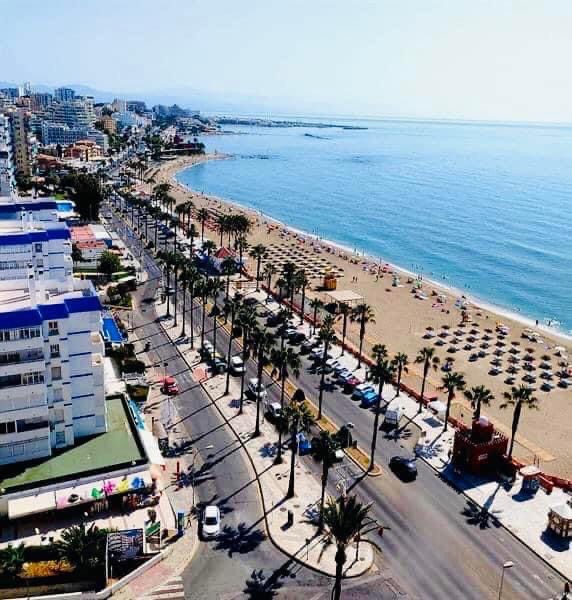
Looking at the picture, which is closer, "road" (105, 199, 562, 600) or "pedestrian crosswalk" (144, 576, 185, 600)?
"pedestrian crosswalk" (144, 576, 185, 600)

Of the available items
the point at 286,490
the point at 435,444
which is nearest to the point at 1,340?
the point at 286,490

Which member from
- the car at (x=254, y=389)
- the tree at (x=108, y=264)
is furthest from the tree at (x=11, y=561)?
the tree at (x=108, y=264)

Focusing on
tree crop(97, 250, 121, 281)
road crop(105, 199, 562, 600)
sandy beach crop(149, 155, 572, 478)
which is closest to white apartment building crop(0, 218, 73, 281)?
tree crop(97, 250, 121, 281)

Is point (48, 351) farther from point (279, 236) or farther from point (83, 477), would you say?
point (279, 236)

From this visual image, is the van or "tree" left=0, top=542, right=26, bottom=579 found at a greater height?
"tree" left=0, top=542, right=26, bottom=579

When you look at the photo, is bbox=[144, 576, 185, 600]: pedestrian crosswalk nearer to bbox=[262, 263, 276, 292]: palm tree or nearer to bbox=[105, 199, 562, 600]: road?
bbox=[105, 199, 562, 600]: road

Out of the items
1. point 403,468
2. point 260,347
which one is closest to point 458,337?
point 403,468

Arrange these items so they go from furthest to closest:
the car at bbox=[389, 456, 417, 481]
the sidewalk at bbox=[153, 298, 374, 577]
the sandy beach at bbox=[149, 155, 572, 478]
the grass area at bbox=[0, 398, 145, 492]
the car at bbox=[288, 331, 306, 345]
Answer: the car at bbox=[288, 331, 306, 345] → the sandy beach at bbox=[149, 155, 572, 478] → the car at bbox=[389, 456, 417, 481] → the grass area at bbox=[0, 398, 145, 492] → the sidewalk at bbox=[153, 298, 374, 577]

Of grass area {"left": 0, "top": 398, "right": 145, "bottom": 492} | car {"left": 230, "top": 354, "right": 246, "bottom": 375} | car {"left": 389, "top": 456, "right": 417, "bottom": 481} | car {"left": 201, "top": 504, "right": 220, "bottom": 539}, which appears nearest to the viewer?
car {"left": 201, "top": 504, "right": 220, "bottom": 539}
